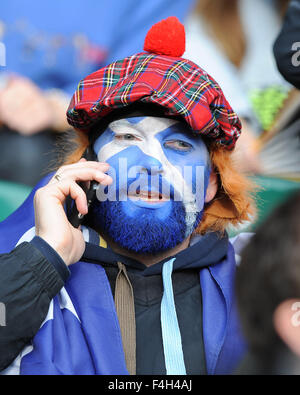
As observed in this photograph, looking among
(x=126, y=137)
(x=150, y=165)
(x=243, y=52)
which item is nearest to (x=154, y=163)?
(x=150, y=165)

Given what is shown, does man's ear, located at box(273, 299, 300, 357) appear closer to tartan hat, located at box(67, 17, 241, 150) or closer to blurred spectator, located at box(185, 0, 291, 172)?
tartan hat, located at box(67, 17, 241, 150)

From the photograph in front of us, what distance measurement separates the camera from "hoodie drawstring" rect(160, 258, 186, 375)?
1390 millimetres

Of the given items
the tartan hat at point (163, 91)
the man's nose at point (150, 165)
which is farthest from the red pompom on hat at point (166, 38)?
the man's nose at point (150, 165)

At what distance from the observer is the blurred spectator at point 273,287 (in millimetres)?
830

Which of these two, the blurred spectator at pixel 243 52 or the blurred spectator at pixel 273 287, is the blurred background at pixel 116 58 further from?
the blurred spectator at pixel 273 287

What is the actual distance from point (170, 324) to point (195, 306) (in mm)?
94

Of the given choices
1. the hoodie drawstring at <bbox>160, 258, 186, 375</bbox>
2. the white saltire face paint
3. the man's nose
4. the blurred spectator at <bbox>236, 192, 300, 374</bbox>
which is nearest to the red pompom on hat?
the white saltire face paint

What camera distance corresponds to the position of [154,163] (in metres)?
1.53

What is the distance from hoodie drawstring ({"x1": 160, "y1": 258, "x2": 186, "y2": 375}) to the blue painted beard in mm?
60

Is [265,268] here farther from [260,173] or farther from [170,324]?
[260,173]

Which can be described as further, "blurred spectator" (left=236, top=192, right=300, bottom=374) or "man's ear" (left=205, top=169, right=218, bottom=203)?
"man's ear" (left=205, top=169, right=218, bottom=203)

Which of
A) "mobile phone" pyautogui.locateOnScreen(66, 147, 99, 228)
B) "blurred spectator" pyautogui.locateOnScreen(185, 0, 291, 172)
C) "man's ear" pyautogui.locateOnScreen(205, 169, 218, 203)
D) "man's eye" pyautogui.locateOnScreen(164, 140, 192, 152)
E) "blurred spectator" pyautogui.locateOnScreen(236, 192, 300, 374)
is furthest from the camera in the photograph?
"blurred spectator" pyautogui.locateOnScreen(185, 0, 291, 172)

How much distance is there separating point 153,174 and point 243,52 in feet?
4.83
